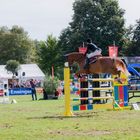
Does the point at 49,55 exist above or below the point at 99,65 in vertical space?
above

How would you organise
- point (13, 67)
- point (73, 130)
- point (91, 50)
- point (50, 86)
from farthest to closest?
1. point (13, 67)
2. point (50, 86)
3. point (91, 50)
4. point (73, 130)

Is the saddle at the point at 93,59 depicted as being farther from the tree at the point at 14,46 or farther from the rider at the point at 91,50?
the tree at the point at 14,46

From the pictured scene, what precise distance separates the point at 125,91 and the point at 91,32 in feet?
213

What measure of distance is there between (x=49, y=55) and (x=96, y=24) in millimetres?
12718

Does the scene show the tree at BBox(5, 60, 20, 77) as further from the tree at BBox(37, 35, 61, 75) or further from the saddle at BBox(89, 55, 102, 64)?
the saddle at BBox(89, 55, 102, 64)

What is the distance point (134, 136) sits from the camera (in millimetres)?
10602

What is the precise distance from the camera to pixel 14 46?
106 m

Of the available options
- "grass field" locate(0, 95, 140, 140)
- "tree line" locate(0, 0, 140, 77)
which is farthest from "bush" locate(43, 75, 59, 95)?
"tree line" locate(0, 0, 140, 77)

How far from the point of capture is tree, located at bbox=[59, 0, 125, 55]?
84188mm

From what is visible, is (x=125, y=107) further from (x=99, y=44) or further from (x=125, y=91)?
(x=99, y=44)

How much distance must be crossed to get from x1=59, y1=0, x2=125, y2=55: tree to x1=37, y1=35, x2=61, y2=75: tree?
403 centimetres

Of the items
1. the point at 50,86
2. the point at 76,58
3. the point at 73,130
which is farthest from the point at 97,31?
the point at 73,130

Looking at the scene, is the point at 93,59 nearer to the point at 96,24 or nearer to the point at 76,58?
the point at 76,58

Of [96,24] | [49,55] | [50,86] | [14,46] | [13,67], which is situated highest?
[96,24]
